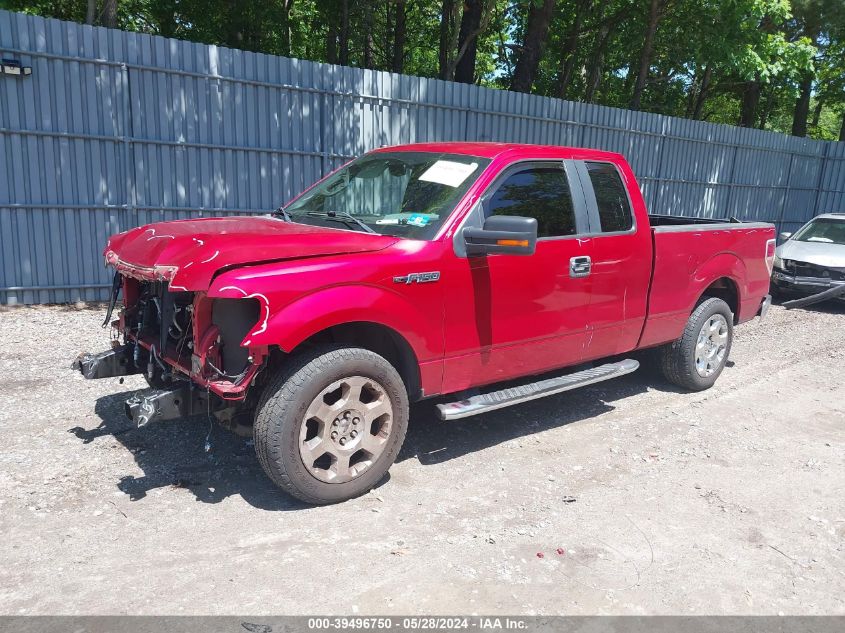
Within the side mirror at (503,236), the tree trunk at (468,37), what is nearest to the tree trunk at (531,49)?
the tree trunk at (468,37)

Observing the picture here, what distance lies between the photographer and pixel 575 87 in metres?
23.9

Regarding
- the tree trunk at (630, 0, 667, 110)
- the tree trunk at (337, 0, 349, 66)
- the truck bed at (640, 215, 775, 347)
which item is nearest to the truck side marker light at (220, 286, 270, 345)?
the truck bed at (640, 215, 775, 347)

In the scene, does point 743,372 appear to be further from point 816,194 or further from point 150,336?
point 816,194

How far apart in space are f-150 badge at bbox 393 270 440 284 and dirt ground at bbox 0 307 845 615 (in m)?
1.29

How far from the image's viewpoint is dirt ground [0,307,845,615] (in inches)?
126

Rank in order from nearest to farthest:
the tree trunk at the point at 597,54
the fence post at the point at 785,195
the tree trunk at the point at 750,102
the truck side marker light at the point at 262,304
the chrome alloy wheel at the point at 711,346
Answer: the truck side marker light at the point at 262,304
the chrome alloy wheel at the point at 711,346
the fence post at the point at 785,195
the tree trunk at the point at 597,54
the tree trunk at the point at 750,102

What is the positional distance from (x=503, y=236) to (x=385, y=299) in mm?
794

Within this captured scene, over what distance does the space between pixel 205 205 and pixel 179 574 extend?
22.3 feet

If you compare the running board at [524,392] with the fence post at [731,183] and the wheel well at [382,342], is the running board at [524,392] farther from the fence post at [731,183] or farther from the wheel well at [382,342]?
the fence post at [731,183]

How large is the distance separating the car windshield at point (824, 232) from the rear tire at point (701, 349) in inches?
248

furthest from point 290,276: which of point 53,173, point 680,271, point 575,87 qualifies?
point 575,87

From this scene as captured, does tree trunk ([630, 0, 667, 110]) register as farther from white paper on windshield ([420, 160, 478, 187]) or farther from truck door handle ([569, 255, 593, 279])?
white paper on windshield ([420, 160, 478, 187])

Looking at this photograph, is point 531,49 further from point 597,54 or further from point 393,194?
point 393,194

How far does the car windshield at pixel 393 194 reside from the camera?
14.5 feet
